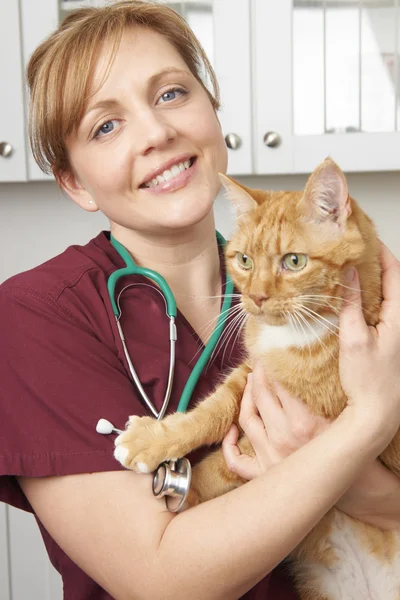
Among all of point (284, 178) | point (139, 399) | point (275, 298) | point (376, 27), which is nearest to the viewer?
point (275, 298)

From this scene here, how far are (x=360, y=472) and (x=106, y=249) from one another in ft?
2.17

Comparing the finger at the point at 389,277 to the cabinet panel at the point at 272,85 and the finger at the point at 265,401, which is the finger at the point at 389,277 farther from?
the cabinet panel at the point at 272,85

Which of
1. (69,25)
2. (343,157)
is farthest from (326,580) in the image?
(343,157)

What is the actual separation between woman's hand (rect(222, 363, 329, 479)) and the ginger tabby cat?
0.03m

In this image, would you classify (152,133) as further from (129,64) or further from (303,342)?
(303,342)

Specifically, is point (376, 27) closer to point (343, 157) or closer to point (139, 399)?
point (343, 157)

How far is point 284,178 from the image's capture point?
103 inches

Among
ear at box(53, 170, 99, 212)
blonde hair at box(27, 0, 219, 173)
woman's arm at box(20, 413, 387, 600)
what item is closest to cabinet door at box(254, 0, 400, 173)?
blonde hair at box(27, 0, 219, 173)

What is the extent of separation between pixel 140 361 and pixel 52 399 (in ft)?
0.65

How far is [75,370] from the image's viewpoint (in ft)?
3.86

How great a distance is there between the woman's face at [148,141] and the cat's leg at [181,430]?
1.04 feet

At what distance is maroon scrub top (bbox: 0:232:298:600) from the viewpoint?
1144 millimetres

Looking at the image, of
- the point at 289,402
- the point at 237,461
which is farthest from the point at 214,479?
the point at 289,402

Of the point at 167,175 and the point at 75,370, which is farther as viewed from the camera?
the point at 167,175
